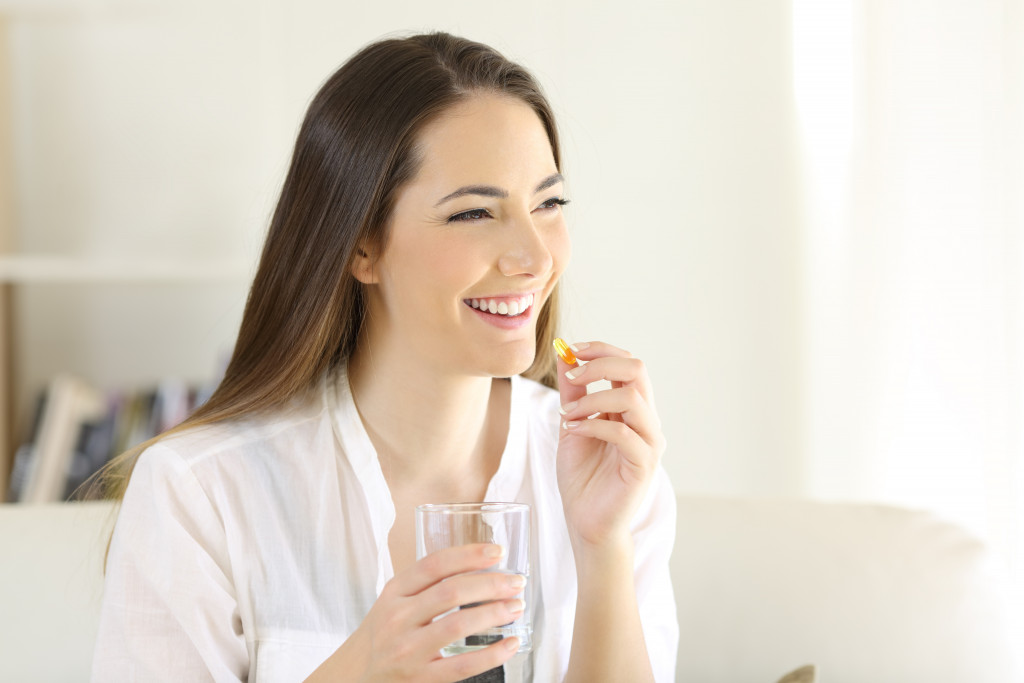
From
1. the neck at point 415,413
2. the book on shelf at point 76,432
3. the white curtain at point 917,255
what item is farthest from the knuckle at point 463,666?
the white curtain at point 917,255

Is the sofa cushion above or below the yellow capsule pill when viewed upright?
below

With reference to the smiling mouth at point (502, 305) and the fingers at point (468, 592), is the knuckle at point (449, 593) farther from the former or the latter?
the smiling mouth at point (502, 305)

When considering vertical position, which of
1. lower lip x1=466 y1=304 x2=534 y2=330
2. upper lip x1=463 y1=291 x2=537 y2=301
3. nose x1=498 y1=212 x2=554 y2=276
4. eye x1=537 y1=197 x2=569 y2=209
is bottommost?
lower lip x1=466 y1=304 x2=534 y2=330

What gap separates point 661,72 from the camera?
3.13 meters

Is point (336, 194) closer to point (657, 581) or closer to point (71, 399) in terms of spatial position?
point (657, 581)

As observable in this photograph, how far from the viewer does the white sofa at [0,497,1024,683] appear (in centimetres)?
165

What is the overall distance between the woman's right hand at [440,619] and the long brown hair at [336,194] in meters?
0.60

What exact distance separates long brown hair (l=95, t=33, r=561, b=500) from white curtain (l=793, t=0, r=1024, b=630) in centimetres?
163

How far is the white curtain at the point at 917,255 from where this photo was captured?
2.79 metres

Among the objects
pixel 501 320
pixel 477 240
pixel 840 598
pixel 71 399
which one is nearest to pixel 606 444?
pixel 501 320

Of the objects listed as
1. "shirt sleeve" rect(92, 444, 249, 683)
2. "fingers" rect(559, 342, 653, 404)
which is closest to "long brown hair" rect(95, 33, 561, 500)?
"shirt sleeve" rect(92, 444, 249, 683)

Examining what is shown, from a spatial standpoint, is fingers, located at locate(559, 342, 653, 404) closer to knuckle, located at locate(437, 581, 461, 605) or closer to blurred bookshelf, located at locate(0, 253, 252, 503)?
knuckle, located at locate(437, 581, 461, 605)

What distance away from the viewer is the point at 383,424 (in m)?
1.69

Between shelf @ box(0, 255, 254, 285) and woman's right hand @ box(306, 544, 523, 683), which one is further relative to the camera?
shelf @ box(0, 255, 254, 285)
